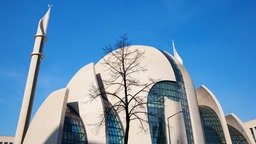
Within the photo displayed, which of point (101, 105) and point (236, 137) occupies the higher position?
point (101, 105)

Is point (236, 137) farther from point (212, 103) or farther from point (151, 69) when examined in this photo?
point (151, 69)

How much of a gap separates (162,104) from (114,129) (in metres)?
7.53

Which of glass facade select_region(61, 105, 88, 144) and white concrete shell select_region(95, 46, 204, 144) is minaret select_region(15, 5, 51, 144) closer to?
glass facade select_region(61, 105, 88, 144)

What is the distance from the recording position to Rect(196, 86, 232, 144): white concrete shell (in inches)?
1503

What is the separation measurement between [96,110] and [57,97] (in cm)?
465

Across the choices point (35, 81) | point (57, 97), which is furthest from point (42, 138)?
point (35, 81)

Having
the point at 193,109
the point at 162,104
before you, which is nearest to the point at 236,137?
the point at 193,109

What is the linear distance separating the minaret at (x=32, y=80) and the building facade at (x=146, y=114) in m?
5.66

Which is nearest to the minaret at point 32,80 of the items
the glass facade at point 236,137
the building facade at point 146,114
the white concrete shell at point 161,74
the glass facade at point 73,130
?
the building facade at point 146,114

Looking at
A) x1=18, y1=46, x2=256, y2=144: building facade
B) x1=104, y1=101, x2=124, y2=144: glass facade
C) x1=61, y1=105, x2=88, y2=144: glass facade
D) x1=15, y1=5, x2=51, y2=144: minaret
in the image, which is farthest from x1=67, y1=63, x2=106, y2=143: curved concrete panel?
x1=15, y1=5, x2=51, y2=144: minaret

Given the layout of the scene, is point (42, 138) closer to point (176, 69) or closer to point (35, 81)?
point (35, 81)

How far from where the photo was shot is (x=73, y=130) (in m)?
25.8

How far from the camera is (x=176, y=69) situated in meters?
36.9

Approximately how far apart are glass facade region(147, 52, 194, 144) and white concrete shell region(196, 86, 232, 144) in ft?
28.2
